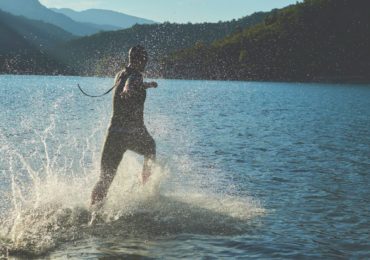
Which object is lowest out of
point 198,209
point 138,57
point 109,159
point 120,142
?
point 198,209

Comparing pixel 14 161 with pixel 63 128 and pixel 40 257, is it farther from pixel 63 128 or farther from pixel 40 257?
pixel 63 128

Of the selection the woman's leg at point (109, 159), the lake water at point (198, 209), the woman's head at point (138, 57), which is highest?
the woman's head at point (138, 57)

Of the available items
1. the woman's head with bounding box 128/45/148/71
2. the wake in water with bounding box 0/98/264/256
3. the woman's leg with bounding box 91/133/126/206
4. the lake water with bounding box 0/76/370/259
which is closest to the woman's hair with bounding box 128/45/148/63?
the woman's head with bounding box 128/45/148/71

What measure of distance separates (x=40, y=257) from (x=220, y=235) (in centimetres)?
343

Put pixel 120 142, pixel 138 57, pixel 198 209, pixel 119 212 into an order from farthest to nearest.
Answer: pixel 198 209 < pixel 119 212 < pixel 120 142 < pixel 138 57

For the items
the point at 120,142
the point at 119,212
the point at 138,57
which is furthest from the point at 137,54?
the point at 119,212

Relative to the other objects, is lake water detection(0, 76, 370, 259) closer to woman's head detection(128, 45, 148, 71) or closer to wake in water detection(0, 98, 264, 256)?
wake in water detection(0, 98, 264, 256)

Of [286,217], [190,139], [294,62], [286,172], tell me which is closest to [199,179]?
[286,172]

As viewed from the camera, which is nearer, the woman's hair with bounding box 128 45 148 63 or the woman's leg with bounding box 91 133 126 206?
the woman's hair with bounding box 128 45 148 63

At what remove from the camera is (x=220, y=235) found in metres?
9.80

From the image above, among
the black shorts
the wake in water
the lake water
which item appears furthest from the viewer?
the black shorts

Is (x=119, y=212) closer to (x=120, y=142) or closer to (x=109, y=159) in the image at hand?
(x=109, y=159)

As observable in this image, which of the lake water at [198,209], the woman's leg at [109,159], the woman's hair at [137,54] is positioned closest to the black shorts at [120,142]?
the woman's leg at [109,159]

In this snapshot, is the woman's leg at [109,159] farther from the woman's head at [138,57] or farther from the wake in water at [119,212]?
the woman's head at [138,57]
